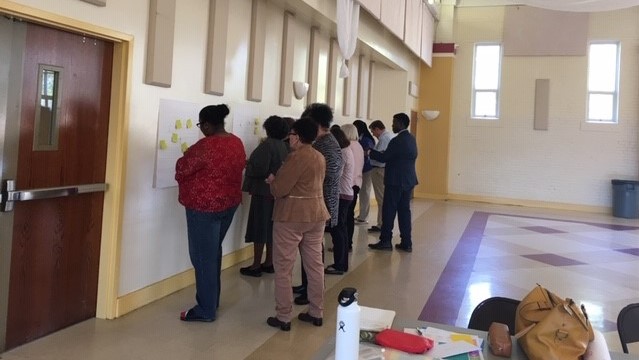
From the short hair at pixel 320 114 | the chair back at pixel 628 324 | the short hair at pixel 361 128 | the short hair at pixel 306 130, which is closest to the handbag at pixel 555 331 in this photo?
the chair back at pixel 628 324

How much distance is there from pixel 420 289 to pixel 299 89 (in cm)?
295

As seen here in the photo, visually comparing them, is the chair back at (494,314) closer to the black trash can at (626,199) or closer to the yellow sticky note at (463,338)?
the yellow sticky note at (463,338)

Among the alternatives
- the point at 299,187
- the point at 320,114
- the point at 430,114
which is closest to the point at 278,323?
the point at 299,187

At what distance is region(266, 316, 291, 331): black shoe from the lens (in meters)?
3.57

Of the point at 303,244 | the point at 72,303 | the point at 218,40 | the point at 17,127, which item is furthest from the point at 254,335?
the point at 218,40

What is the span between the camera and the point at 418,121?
501 inches

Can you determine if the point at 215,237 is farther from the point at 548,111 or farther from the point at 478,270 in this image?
the point at 548,111

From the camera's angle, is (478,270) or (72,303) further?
(478,270)

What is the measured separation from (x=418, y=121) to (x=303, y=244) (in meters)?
9.71

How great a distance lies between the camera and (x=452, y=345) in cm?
167

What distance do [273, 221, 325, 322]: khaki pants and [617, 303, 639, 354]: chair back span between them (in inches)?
77.1

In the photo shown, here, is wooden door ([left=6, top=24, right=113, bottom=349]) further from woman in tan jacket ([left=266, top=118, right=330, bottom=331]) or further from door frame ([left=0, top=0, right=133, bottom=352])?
woman in tan jacket ([left=266, top=118, right=330, bottom=331])

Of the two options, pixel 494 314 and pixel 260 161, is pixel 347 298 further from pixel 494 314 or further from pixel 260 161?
pixel 260 161

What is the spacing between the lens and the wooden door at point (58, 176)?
3.02 meters
